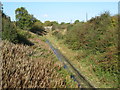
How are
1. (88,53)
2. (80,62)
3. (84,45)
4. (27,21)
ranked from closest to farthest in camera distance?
(80,62) < (88,53) < (84,45) < (27,21)

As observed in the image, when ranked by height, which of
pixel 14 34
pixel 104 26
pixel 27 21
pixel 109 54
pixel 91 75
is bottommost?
pixel 91 75

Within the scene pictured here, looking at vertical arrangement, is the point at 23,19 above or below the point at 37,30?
above

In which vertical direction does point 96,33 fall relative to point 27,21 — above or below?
below

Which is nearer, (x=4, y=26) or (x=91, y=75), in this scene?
(x=91, y=75)

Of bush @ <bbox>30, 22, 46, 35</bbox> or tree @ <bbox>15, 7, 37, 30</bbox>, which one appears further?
bush @ <bbox>30, 22, 46, 35</bbox>

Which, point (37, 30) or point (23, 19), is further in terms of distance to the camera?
point (37, 30)

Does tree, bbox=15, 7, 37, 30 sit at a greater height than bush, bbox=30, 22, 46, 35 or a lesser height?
greater

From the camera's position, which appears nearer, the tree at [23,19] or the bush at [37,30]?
the tree at [23,19]

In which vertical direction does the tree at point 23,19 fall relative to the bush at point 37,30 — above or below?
above

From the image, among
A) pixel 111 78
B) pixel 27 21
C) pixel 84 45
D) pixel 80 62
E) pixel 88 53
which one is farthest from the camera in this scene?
pixel 27 21

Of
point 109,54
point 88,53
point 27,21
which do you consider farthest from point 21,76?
point 27,21

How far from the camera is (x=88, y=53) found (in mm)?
12523

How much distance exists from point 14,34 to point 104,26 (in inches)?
380

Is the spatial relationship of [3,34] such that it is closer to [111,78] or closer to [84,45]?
[84,45]
